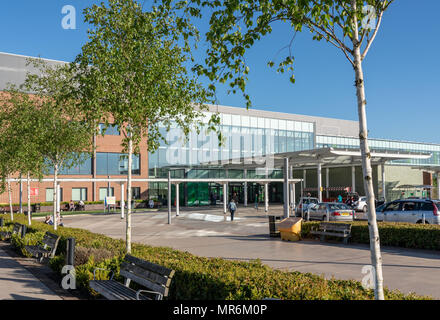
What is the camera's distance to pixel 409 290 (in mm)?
7758

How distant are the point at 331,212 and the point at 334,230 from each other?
8636 millimetres

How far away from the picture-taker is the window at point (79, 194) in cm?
4238

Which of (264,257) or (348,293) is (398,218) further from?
(348,293)

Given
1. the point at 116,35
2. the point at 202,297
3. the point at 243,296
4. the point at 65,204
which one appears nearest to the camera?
the point at 243,296

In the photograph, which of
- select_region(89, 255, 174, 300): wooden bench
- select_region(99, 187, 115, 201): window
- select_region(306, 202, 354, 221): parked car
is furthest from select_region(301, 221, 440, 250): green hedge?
select_region(99, 187, 115, 201): window

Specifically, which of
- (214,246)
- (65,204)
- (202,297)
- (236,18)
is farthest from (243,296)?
(65,204)

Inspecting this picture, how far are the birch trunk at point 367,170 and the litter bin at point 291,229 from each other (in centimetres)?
1166

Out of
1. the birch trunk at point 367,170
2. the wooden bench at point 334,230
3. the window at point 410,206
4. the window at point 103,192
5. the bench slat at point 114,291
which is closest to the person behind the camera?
the birch trunk at point 367,170

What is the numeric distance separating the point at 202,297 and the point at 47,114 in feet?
38.6

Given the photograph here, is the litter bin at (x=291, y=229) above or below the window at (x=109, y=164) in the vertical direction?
below

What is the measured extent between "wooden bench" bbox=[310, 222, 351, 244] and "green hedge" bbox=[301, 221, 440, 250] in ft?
1.36

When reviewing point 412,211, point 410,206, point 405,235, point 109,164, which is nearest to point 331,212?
point 410,206

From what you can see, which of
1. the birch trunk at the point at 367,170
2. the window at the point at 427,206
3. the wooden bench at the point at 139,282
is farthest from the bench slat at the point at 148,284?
the window at the point at 427,206

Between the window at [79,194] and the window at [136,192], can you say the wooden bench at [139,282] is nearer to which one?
the window at [79,194]
